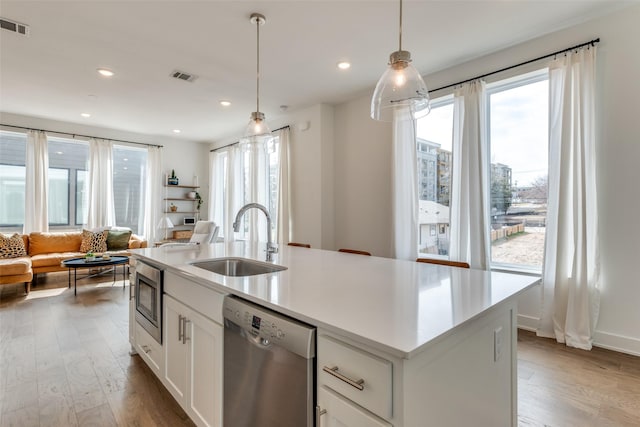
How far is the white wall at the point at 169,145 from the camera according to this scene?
18.7 feet

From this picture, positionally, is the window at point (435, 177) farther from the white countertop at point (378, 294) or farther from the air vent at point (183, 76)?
the air vent at point (183, 76)

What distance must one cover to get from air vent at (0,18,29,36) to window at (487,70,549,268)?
4541 millimetres

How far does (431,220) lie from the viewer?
13.2ft

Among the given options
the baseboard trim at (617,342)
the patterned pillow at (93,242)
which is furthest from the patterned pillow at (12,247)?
the baseboard trim at (617,342)

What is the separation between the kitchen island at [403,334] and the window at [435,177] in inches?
91.3

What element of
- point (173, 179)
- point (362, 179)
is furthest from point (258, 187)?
point (173, 179)

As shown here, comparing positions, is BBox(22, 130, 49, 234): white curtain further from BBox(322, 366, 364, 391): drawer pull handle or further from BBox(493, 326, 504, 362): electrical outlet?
BBox(493, 326, 504, 362): electrical outlet

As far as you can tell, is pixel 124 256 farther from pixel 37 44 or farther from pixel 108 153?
pixel 37 44

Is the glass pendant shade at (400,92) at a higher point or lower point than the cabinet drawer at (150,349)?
higher

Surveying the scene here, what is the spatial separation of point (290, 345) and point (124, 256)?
562cm

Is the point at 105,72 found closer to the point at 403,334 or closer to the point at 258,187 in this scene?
the point at 258,187

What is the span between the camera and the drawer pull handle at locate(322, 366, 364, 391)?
88cm

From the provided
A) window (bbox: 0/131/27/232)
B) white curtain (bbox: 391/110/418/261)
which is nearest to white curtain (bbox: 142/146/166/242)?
window (bbox: 0/131/27/232)

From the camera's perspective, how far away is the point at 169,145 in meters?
7.36
